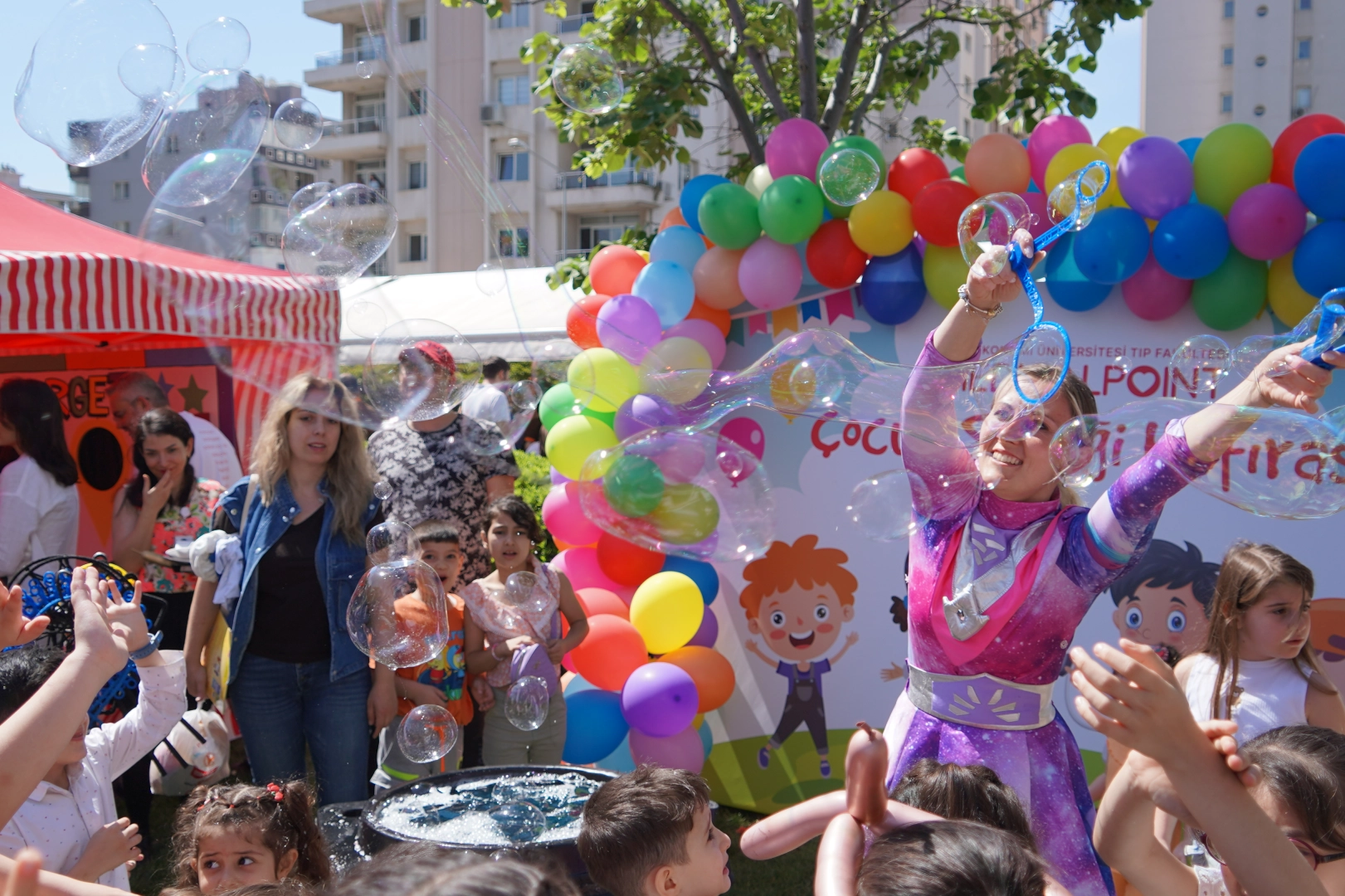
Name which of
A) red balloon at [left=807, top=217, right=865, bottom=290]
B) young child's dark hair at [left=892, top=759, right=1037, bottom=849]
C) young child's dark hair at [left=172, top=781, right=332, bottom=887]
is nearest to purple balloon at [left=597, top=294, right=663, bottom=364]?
red balloon at [left=807, top=217, right=865, bottom=290]

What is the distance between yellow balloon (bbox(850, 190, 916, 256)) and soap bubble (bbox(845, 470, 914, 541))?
1424mm

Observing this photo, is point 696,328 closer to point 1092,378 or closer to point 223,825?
point 1092,378

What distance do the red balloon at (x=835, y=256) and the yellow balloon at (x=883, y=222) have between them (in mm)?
77

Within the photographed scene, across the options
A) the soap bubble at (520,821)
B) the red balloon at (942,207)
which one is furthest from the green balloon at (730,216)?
the soap bubble at (520,821)

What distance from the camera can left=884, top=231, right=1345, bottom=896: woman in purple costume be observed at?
1.89 metres

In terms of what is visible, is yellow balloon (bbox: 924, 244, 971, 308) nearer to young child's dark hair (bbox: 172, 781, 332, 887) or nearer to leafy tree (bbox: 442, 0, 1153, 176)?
leafy tree (bbox: 442, 0, 1153, 176)

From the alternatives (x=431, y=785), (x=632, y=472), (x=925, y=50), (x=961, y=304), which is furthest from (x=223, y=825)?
(x=925, y=50)

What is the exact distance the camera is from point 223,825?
7.15ft

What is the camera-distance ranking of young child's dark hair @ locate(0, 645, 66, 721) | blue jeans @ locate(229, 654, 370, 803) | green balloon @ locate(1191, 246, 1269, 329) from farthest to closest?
1. green balloon @ locate(1191, 246, 1269, 329)
2. blue jeans @ locate(229, 654, 370, 803)
3. young child's dark hair @ locate(0, 645, 66, 721)

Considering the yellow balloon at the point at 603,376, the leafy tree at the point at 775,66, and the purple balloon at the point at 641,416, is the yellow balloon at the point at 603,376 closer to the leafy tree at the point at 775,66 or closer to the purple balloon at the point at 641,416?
the purple balloon at the point at 641,416

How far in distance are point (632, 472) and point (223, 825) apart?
1.48m

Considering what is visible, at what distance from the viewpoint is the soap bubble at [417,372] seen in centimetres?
328

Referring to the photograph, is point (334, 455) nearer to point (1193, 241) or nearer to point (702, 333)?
point (702, 333)

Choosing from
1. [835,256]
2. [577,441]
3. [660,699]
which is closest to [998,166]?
[835,256]
